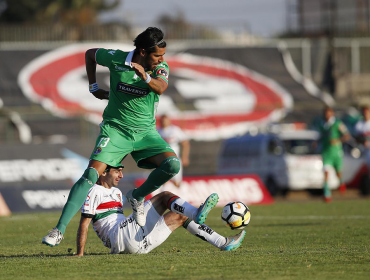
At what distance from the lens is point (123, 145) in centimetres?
817

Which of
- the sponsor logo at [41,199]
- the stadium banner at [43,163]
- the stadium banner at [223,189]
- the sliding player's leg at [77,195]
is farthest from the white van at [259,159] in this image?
the sliding player's leg at [77,195]

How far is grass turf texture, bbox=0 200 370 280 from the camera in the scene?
6.61m

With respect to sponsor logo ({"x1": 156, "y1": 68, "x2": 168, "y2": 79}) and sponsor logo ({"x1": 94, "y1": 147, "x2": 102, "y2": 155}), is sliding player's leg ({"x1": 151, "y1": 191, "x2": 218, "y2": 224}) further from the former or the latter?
sponsor logo ({"x1": 156, "y1": 68, "x2": 168, "y2": 79})

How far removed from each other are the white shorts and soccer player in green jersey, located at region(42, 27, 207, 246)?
4.2 inches

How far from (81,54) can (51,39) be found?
3.70 metres

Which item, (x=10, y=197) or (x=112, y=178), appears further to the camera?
(x=10, y=197)

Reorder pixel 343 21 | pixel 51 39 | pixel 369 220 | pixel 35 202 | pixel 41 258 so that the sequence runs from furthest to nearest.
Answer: pixel 343 21
pixel 51 39
pixel 35 202
pixel 369 220
pixel 41 258

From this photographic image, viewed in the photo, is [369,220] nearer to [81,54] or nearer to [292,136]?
[292,136]

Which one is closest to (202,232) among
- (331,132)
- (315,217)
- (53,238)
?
(53,238)

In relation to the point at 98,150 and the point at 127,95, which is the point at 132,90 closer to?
the point at 127,95

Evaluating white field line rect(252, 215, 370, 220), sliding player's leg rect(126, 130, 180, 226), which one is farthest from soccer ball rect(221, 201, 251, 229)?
white field line rect(252, 215, 370, 220)

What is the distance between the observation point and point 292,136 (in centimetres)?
2342

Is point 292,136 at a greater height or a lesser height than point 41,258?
lesser

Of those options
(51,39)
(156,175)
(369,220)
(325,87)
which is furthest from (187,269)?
(51,39)
